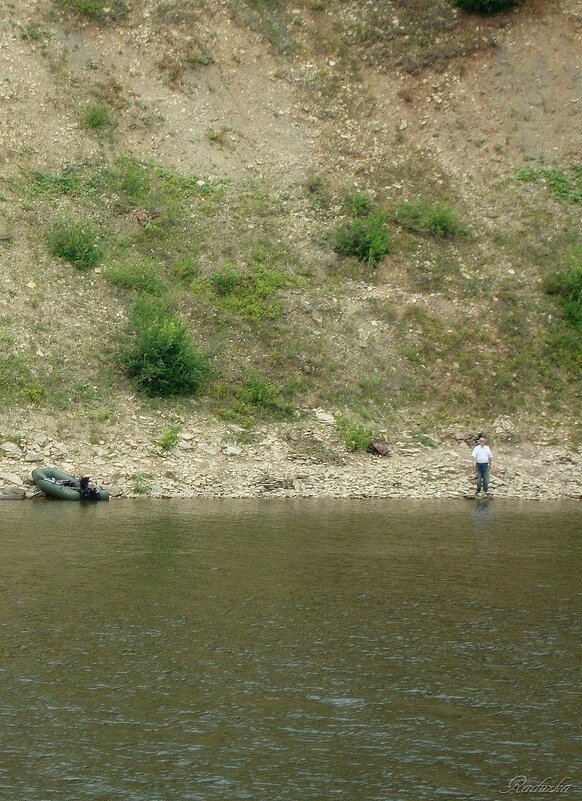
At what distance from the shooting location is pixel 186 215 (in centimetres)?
3338

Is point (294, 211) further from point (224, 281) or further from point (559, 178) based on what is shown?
point (559, 178)

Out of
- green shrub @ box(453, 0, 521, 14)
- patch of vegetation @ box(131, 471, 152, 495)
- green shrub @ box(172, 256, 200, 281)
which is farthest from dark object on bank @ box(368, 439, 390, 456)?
green shrub @ box(453, 0, 521, 14)

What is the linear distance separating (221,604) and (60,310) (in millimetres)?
15515

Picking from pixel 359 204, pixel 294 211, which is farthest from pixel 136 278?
pixel 359 204

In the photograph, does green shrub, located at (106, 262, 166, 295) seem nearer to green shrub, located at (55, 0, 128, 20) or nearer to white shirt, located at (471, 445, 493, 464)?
white shirt, located at (471, 445, 493, 464)

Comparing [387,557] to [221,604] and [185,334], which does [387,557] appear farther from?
[185,334]

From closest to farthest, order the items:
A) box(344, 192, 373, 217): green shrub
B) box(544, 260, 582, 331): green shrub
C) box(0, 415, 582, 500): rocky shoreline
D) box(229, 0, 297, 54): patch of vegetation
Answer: box(0, 415, 582, 500): rocky shoreline
box(544, 260, 582, 331): green shrub
box(344, 192, 373, 217): green shrub
box(229, 0, 297, 54): patch of vegetation

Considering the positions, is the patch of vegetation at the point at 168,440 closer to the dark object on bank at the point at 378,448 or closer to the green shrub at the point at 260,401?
the green shrub at the point at 260,401

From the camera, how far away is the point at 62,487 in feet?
79.4

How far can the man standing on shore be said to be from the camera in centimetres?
2653

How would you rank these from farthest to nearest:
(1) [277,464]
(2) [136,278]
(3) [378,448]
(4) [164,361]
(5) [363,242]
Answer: (5) [363,242]
(2) [136,278]
(4) [164,361]
(3) [378,448]
(1) [277,464]

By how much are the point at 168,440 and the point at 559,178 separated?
56.0ft

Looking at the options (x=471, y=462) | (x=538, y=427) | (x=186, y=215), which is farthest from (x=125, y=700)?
(x=186, y=215)

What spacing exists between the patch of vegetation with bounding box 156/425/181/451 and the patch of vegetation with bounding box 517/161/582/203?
15.7 metres
